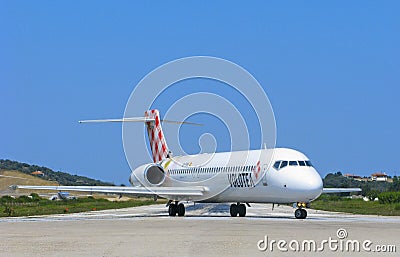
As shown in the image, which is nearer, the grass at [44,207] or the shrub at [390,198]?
the grass at [44,207]

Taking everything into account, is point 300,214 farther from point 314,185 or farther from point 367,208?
point 367,208

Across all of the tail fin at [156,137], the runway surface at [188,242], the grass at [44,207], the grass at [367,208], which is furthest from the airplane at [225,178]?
the runway surface at [188,242]

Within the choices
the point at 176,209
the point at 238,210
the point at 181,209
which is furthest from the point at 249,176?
the point at 176,209

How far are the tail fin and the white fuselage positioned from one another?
3708 millimetres

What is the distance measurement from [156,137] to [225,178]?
38.2 feet

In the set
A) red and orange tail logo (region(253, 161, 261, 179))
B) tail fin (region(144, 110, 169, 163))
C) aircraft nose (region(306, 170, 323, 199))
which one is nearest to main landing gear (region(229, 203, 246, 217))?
red and orange tail logo (region(253, 161, 261, 179))

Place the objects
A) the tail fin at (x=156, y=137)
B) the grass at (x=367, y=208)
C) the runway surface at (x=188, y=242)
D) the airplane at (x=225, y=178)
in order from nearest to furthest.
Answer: the runway surface at (x=188, y=242), the airplane at (x=225, y=178), the grass at (x=367, y=208), the tail fin at (x=156, y=137)

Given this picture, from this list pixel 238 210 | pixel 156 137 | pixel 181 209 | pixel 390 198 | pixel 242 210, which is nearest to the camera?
pixel 242 210

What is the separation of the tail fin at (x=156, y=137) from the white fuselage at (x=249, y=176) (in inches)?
146

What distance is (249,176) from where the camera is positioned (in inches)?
1441

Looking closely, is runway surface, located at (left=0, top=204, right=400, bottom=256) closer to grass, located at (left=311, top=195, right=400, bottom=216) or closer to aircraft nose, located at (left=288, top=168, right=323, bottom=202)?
aircraft nose, located at (left=288, top=168, right=323, bottom=202)

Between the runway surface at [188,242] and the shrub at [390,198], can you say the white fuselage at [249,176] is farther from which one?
the shrub at [390,198]

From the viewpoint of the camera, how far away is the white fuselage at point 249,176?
33.6 m

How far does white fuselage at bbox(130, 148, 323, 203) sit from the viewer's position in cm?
3356
